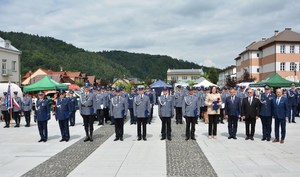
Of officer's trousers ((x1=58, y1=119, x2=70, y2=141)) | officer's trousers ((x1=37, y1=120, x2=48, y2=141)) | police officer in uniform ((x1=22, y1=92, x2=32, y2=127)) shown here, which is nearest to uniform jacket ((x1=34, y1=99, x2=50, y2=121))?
officer's trousers ((x1=37, y1=120, x2=48, y2=141))

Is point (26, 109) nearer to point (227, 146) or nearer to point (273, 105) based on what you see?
point (227, 146)

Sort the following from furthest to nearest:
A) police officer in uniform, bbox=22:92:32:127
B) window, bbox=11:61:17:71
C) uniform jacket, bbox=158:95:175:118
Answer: window, bbox=11:61:17:71
police officer in uniform, bbox=22:92:32:127
uniform jacket, bbox=158:95:175:118

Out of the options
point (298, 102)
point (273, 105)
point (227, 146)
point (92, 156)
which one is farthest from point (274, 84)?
point (92, 156)

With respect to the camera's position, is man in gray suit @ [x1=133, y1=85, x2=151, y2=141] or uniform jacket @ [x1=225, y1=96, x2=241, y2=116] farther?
uniform jacket @ [x1=225, y1=96, x2=241, y2=116]

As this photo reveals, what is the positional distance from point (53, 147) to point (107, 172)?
12.8 feet

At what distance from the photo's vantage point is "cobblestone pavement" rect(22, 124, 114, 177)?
24.4ft

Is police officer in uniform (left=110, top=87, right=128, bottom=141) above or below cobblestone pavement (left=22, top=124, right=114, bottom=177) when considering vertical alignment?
above

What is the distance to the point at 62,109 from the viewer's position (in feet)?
38.5

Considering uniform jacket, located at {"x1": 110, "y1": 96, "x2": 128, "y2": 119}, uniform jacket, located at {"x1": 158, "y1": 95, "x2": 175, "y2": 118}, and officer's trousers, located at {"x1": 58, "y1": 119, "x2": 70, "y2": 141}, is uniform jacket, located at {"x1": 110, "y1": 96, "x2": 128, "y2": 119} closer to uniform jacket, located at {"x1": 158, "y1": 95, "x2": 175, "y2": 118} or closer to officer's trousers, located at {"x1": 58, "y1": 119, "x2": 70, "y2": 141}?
uniform jacket, located at {"x1": 158, "y1": 95, "x2": 175, "y2": 118}

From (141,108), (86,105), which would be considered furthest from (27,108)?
(141,108)

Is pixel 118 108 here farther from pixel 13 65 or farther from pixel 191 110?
pixel 13 65

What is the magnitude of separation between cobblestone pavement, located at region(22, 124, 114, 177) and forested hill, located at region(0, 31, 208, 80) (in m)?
81.9

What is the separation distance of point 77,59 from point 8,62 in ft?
259

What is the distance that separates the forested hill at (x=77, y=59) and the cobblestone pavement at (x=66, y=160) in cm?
8191
